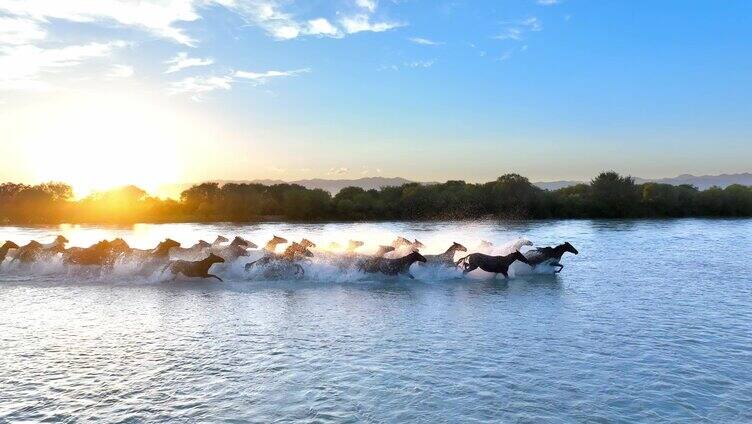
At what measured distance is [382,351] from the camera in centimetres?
1222

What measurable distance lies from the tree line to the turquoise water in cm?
5866

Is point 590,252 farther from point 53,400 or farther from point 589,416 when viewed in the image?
point 53,400

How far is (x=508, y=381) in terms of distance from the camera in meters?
10.1

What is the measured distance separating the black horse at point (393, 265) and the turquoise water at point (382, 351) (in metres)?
1.20

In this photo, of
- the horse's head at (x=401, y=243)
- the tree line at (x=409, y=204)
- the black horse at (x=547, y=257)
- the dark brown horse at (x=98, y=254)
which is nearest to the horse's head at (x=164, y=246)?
the dark brown horse at (x=98, y=254)

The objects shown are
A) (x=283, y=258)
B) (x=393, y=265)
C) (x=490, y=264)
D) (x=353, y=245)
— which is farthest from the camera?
(x=353, y=245)

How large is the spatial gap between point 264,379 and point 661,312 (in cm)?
1175

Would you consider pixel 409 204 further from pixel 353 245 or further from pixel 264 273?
pixel 264 273

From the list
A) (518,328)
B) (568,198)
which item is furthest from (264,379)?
(568,198)

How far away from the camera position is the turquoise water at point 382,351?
9.09 meters

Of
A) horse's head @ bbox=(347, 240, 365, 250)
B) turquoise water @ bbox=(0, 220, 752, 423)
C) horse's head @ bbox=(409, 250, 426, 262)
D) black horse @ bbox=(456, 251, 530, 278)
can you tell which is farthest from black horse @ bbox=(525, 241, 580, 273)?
horse's head @ bbox=(347, 240, 365, 250)

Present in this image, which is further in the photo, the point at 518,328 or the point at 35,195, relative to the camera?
the point at 35,195

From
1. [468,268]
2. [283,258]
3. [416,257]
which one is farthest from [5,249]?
[468,268]

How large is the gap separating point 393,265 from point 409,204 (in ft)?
193
